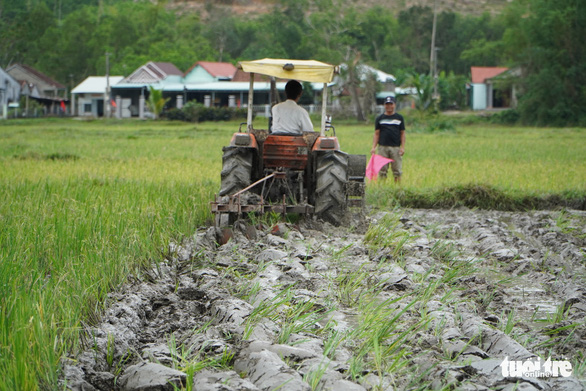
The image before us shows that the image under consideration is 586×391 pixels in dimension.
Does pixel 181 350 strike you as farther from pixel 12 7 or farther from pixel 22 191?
pixel 12 7

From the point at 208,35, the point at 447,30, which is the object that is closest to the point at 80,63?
the point at 208,35

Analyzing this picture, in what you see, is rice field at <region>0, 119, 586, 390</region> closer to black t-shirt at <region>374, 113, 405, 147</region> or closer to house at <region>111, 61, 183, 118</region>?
black t-shirt at <region>374, 113, 405, 147</region>

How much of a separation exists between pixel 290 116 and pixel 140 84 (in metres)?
44.4

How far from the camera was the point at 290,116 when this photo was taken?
7918 millimetres

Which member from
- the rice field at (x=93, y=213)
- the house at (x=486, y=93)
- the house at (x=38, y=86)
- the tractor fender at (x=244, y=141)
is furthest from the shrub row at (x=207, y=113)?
the tractor fender at (x=244, y=141)

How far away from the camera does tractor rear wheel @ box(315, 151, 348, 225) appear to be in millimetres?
7480

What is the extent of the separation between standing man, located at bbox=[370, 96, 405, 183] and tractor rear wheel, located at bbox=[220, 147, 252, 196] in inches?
144

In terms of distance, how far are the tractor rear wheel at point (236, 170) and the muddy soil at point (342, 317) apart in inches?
27.0

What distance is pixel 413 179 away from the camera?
11.2 m

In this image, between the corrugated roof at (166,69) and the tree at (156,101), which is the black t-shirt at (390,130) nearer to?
the tree at (156,101)

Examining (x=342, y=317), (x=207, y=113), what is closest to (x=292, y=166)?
(x=342, y=317)

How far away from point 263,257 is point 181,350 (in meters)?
2.21

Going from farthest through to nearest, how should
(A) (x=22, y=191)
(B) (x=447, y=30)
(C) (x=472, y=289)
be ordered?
(B) (x=447, y=30) → (A) (x=22, y=191) → (C) (x=472, y=289)

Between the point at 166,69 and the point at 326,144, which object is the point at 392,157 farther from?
the point at 166,69
